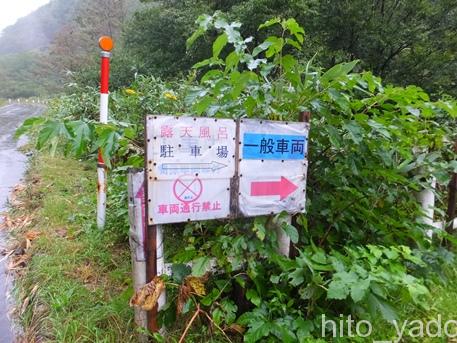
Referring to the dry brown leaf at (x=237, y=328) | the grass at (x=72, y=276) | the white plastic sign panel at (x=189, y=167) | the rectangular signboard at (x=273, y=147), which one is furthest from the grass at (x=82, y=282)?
the rectangular signboard at (x=273, y=147)

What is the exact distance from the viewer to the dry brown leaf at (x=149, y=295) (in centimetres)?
183

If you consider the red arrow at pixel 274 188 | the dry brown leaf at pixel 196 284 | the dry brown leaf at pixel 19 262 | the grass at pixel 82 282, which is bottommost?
the dry brown leaf at pixel 19 262

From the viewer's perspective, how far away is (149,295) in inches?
72.8

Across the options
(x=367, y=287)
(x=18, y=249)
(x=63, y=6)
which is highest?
(x=63, y=6)

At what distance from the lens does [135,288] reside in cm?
199

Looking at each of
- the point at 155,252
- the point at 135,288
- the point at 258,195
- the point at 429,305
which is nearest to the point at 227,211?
the point at 258,195

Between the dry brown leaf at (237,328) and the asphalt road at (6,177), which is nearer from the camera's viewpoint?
the dry brown leaf at (237,328)

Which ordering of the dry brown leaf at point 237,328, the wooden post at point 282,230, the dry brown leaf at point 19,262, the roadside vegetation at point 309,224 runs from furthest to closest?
the dry brown leaf at point 19,262, the wooden post at point 282,230, the dry brown leaf at point 237,328, the roadside vegetation at point 309,224

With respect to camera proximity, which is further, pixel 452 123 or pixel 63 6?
pixel 63 6

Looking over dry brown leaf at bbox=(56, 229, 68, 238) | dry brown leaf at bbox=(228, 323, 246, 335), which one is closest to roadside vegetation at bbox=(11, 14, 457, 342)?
dry brown leaf at bbox=(228, 323, 246, 335)

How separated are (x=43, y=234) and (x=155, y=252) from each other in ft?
6.79

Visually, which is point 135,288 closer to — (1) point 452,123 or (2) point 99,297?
(2) point 99,297

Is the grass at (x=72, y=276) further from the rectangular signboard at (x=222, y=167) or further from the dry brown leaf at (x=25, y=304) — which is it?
the rectangular signboard at (x=222, y=167)

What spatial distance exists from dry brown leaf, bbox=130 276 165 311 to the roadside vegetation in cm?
7
